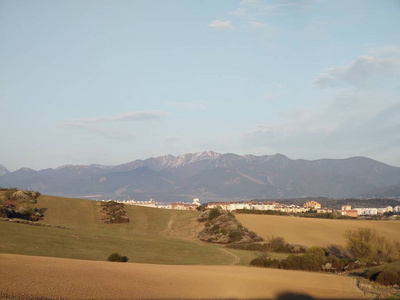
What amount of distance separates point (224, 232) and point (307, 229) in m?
14.1

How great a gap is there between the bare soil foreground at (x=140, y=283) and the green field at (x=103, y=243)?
8.31 m

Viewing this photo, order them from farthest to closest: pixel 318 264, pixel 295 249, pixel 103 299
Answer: pixel 295 249, pixel 318 264, pixel 103 299

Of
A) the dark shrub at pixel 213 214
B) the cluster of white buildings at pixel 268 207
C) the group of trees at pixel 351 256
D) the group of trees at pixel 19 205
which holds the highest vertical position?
the group of trees at pixel 19 205

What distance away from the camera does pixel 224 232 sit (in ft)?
194

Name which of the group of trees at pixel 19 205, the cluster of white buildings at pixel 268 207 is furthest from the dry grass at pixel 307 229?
the cluster of white buildings at pixel 268 207

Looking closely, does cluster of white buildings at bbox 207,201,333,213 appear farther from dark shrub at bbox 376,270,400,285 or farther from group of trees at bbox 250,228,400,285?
dark shrub at bbox 376,270,400,285

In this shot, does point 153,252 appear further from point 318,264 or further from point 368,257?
point 368,257

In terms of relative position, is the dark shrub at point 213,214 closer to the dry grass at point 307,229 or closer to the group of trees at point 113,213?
the dry grass at point 307,229

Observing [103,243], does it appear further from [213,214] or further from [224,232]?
[213,214]

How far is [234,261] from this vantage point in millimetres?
38438

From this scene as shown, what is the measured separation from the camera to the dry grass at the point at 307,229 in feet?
188

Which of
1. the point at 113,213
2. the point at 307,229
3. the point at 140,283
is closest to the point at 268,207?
the point at 307,229

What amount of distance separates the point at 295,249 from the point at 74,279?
3196cm

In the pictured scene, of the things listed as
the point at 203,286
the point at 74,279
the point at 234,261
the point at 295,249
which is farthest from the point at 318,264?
the point at 74,279
